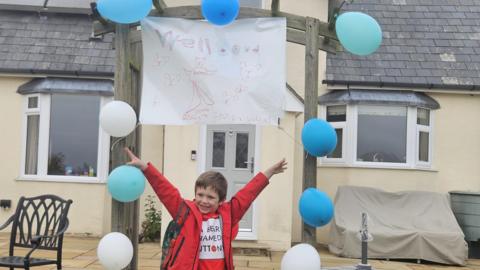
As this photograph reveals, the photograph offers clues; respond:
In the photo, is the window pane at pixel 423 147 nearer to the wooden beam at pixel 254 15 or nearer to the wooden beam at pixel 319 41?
the wooden beam at pixel 319 41

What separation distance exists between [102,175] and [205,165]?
230 centimetres

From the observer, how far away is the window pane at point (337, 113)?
35.8 feet

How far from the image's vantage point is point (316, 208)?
13.8 feet

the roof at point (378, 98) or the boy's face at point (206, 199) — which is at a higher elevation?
the roof at point (378, 98)

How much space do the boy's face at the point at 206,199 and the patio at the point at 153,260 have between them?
426cm

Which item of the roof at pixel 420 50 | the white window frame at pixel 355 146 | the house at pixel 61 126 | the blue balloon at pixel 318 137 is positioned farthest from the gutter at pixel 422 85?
the blue balloon at pixel 318 137

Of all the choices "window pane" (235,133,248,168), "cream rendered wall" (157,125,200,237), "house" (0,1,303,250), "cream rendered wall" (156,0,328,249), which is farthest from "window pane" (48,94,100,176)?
"window pane" (235,133,248,168)

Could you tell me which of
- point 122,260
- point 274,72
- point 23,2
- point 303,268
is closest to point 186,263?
point 122,260

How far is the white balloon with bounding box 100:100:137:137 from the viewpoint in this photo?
13.7ft

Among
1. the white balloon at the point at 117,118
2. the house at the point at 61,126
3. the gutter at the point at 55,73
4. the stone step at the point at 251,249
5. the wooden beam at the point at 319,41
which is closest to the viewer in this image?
the white balloon at the point at 117,118

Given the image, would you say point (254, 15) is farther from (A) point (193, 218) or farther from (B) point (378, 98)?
(B) point (378, 98)

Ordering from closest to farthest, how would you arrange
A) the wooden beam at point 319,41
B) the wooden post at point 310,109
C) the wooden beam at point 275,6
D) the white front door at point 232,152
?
the wooden post at point 310,109, the wooden beam at point 275,6, the wooden beam at point 319,41, the white front door at point 232,152

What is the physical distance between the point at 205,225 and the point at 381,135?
7903mm

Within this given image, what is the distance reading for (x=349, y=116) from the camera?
10.8m
